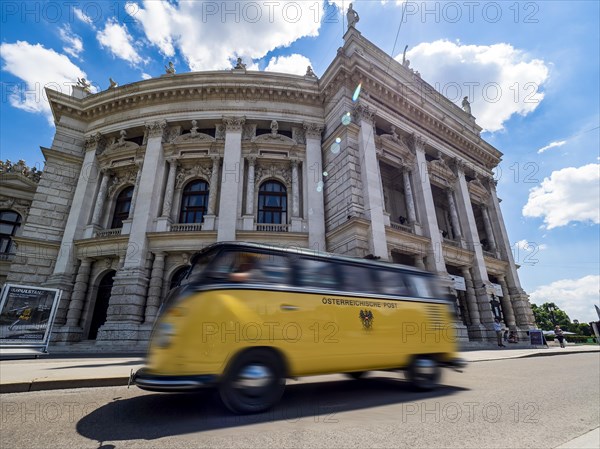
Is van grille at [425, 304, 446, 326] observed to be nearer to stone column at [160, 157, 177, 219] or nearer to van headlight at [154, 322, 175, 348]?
van headlight at [154, 322, 175, 348]

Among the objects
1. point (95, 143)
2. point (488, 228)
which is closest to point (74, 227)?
point (95, 143)

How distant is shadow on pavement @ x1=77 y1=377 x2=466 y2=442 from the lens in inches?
136

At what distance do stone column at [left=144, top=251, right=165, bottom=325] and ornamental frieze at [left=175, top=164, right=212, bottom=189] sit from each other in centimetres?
511

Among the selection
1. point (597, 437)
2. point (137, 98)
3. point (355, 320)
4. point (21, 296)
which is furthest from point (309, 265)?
point (137, 98)

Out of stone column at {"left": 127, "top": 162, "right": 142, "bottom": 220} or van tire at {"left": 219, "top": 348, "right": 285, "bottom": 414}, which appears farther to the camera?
stone column at {"left": 127, "top": 162, "right": 142, "bottom": 220}

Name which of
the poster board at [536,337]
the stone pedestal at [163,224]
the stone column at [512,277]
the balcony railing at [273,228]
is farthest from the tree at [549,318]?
the stone pedestal at [163,224]

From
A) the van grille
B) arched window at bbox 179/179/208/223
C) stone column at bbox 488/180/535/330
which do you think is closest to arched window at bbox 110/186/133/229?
arched window at bbox 179/179/208/223

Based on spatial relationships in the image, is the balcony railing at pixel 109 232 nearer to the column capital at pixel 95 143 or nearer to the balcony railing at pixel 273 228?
the column capital at pixel 95 143

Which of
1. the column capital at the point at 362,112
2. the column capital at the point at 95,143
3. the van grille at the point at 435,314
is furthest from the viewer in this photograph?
the column capital at the point at 95,143

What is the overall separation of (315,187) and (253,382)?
1474cm

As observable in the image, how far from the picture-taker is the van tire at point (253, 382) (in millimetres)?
4070

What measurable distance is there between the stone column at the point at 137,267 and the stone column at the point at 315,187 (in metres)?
9.30

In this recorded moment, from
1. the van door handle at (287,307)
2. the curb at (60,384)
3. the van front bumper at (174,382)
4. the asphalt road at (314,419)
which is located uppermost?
the van door handle at (287,307)

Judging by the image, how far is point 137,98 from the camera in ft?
65.8
